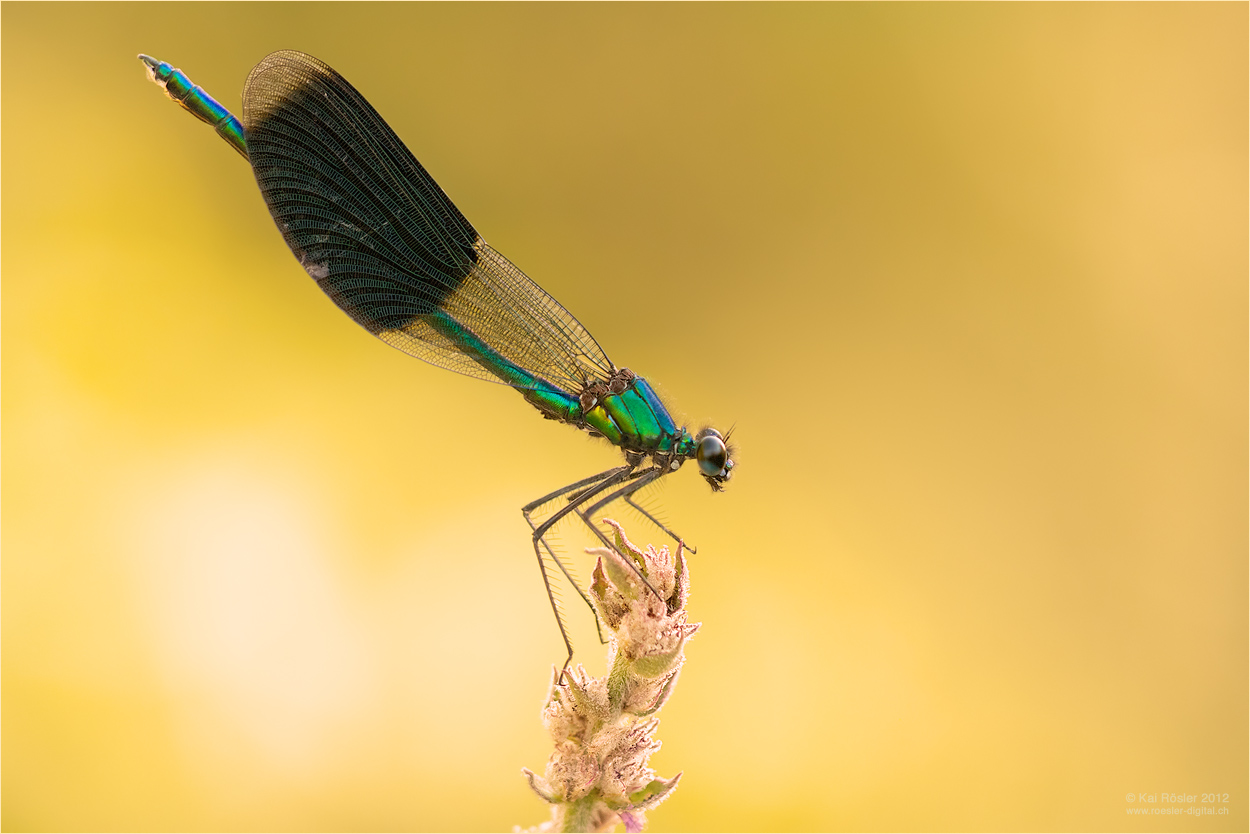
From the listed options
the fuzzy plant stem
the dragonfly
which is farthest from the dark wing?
the fuzzy plant stem

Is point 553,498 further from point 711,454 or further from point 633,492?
point 711,454

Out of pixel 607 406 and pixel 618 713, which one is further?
pixel 607 406

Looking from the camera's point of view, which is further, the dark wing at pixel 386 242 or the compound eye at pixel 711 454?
the compound eye at pixel 711 454

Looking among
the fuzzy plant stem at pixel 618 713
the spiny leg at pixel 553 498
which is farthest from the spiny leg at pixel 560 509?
the fuzzy plant stem at pixel 618 713

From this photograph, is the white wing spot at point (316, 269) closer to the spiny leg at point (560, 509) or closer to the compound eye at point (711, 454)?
the spiny leg at point (560, 509)

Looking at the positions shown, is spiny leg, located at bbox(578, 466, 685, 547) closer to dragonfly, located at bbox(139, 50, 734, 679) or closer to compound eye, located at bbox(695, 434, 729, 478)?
dragonfly, located at bbox(139, 50, 734, 679)

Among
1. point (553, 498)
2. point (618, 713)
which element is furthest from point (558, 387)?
point (618, 713)
